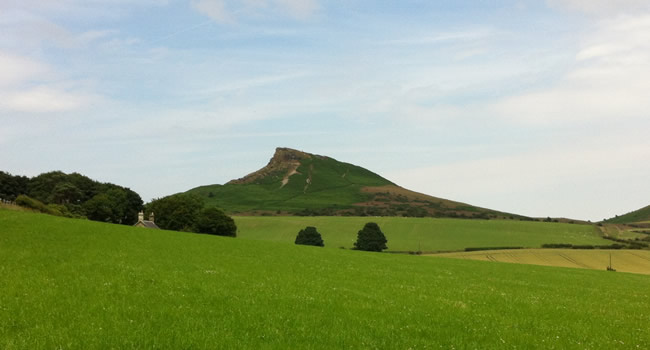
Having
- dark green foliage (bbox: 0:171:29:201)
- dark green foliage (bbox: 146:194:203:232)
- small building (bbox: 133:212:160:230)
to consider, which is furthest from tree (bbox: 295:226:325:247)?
dark green foliage (bbox: 0:171:29:201)

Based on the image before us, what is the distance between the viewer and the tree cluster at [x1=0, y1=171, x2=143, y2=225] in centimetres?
11062

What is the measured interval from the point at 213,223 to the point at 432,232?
2742 inches

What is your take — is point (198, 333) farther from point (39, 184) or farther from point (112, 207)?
point (39, 184)

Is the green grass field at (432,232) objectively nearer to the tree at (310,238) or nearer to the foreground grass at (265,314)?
the tree at (310,238)

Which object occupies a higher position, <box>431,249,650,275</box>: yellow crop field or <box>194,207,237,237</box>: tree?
<box>194,207,237,237</box>: tree

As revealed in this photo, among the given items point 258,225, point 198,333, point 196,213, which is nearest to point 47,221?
point 198,333

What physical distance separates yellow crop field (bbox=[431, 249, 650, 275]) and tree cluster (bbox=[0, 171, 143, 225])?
77.9m

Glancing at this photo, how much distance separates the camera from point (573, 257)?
4048 inches

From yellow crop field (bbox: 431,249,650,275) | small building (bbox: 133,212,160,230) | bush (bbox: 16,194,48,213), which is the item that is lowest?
yellow crop field (bbox: 431,249,650,275)

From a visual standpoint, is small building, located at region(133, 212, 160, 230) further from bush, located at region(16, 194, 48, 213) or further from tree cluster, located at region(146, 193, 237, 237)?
bush, located at region(16, 194, 48, 213)

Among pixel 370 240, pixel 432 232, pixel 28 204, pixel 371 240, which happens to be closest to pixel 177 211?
pixel 28 204

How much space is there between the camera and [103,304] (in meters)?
14.8

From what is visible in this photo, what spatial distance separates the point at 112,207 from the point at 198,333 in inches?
4431

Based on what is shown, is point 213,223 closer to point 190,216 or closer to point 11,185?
point 190,216
